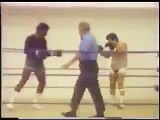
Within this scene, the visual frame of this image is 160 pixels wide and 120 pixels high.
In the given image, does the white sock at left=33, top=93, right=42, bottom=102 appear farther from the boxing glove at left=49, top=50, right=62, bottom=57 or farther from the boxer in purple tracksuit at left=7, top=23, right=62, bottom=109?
the boxing glove at left=49, top=50, right=62, bottom=57

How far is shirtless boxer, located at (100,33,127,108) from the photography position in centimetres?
260

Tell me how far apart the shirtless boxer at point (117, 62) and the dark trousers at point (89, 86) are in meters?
0.14

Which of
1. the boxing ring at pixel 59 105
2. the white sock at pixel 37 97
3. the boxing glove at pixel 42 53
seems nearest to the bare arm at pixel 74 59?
the boxing ring at pixel 59 105

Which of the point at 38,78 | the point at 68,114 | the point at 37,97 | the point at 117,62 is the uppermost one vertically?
the point at 117,62

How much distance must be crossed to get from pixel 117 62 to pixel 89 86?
0.97 feet

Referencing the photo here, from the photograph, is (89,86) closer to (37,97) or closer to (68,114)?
(68,114)

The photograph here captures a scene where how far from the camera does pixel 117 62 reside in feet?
8.61

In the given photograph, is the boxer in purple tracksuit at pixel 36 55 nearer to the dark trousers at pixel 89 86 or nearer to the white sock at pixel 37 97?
the white sock at pixel 37 97

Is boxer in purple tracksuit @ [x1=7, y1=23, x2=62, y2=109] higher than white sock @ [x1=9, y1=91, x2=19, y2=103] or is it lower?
higher

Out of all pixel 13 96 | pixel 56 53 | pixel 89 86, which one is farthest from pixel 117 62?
pixel 13 96

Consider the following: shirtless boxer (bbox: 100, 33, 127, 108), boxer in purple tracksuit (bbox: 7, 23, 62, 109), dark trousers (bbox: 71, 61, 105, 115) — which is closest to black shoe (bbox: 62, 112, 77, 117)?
dark trousers (bbox: 71, 61, 105, 115)

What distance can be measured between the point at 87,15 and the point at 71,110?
0.72 m

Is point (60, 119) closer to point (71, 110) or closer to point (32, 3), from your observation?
point (71, 110)

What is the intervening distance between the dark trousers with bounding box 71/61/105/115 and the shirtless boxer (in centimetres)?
14
